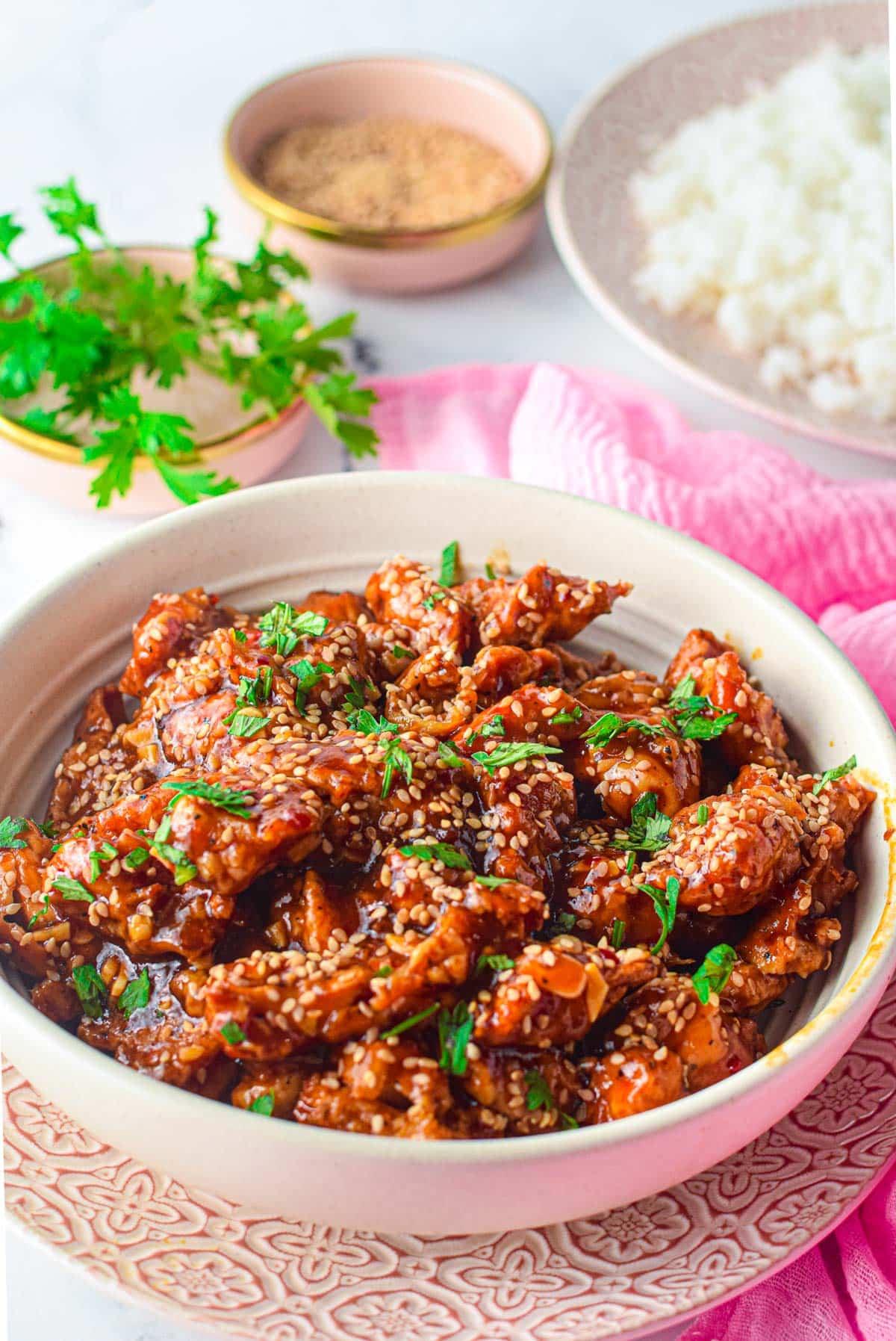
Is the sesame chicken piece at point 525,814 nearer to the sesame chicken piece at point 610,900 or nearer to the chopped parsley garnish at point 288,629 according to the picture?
the sesame chicken piece at point 610,900

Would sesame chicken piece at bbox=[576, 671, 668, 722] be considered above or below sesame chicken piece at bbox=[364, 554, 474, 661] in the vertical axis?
below

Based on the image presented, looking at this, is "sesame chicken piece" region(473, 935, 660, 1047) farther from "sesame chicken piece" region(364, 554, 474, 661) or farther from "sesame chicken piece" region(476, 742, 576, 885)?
"sesame chicken piece" region(364, 554, 474, 661)

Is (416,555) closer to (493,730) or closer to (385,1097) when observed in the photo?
(493,730)

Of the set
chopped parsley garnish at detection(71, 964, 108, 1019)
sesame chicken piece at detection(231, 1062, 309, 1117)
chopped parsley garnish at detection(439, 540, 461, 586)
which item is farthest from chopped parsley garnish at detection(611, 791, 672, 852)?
chopped parsley garnish at detection(71, 964, 108, 1019)

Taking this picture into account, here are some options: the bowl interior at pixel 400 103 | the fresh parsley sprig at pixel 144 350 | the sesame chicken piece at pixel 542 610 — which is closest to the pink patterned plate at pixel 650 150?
the bowl interior at pixel 400 103

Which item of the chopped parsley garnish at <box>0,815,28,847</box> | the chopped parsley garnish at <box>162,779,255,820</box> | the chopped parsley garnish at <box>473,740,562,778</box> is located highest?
the chopped parsley garnish at <box>162,779,255,820</box>

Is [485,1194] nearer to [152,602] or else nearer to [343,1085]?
[343,1085]

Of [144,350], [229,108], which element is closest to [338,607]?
[144,350]

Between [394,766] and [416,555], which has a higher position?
[394,766]
